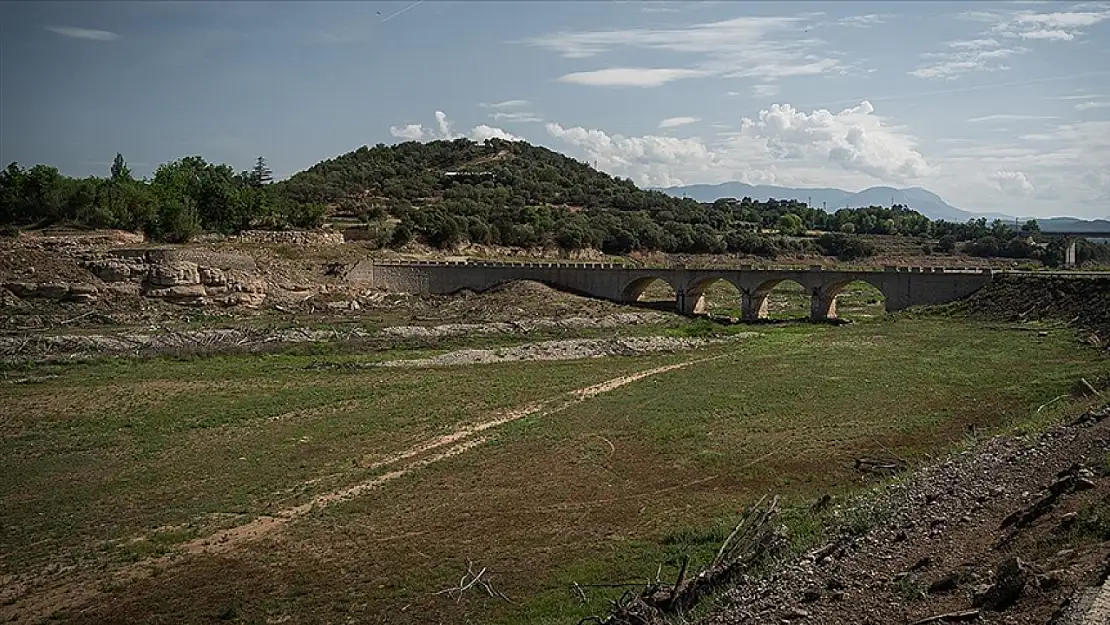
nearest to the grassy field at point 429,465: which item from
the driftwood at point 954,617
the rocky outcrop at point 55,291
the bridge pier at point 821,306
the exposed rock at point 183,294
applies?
the driftwood at point 954,617

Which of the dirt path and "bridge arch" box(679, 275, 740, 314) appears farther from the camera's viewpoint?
"bridge arch" box(679, 275, 740, 314)

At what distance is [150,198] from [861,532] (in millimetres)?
70460

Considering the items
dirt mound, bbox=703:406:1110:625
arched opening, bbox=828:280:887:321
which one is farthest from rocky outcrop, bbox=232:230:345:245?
dirt mound, bbox=703:406:1110:625

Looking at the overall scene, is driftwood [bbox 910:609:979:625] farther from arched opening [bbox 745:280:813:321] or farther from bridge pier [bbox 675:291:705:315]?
bridge pier [bbox 675:291:705:315]

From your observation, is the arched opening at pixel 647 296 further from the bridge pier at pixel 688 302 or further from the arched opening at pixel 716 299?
the arched opening at pixel 716 299

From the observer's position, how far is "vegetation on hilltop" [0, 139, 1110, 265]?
71.2m

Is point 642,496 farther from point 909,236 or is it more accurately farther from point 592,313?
point 909,236

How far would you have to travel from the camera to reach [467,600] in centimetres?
1534

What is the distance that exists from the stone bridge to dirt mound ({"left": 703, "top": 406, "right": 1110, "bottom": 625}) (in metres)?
40.7

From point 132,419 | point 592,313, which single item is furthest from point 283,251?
point 132,419

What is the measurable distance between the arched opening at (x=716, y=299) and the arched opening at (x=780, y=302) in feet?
5.37

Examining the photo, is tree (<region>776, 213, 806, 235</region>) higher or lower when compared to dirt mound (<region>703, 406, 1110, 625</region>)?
higher

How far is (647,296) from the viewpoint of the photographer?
235 ft

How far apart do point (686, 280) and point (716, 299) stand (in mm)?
9174
